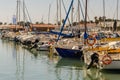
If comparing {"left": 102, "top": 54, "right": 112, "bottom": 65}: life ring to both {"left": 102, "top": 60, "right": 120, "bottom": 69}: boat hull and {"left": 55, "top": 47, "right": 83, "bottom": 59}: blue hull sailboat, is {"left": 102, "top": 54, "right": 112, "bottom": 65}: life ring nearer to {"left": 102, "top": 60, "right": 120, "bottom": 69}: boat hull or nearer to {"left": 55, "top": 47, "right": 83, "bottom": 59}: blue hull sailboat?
{"left": 102, "top": 60, "right": 120, "bottom": 69}: boat hull

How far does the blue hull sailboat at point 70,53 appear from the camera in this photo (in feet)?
108

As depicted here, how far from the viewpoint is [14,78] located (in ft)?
76.7

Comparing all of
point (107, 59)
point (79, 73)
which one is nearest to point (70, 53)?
point (79, 73)

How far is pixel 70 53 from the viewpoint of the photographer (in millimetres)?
33500

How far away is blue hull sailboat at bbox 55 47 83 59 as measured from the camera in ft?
108

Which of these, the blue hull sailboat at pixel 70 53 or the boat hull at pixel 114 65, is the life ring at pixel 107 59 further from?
the blue hull sailboat at pixel 70 53

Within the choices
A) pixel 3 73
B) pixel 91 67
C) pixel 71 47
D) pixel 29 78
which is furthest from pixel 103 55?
pixel 71 47

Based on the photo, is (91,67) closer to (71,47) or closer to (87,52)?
(87,52)

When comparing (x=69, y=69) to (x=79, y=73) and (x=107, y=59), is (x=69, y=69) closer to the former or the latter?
(x=79, y=73)

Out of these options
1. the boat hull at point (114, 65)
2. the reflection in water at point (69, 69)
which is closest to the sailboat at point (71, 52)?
the reflection in water at point (69, 69)

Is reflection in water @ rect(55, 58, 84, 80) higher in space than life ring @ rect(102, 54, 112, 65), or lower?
lower

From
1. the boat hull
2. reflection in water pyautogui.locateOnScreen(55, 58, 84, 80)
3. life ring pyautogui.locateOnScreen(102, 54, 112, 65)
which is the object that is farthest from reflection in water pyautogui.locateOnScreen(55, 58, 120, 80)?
life ring pyautogui.locateOnScreen(102, 54, 112, 65)

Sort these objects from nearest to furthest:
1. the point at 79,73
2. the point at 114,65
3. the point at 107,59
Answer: the point at 107,59 < the point at 114,65 < the point at 79,73

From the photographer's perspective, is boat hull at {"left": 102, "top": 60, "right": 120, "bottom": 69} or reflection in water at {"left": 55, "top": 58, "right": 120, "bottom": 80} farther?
boat hull at {"left": 102, "top": 60, "right": 120, "bottom": 69}
